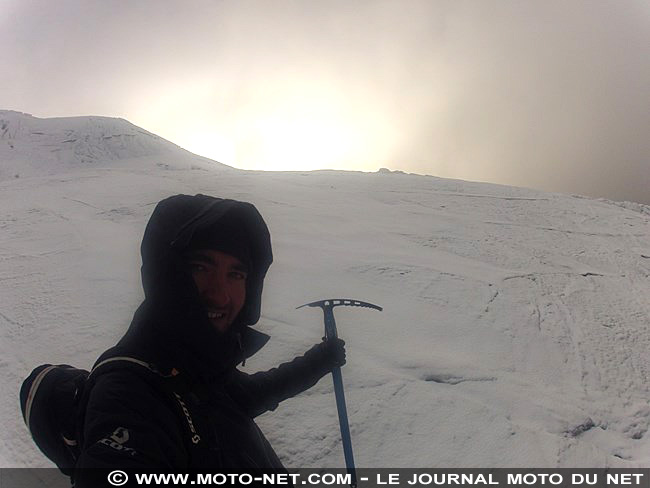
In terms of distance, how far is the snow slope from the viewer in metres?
2.53

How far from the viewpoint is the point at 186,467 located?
1.13 m

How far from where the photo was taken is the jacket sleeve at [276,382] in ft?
5.88

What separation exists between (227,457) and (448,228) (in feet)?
20.2

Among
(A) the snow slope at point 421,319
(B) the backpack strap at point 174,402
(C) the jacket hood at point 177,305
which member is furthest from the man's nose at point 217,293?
(A) the snow slope at point 421,319

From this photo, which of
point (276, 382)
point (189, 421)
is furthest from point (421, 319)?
point (189, 421)

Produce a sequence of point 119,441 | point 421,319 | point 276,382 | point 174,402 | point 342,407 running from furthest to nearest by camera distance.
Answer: point 421,319
point 342,407
point 276,382
point 174,402
point 119,441

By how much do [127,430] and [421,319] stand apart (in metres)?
3.18

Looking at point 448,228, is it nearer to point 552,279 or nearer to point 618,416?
point 552,279

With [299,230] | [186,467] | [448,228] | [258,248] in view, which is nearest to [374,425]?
[258,248]

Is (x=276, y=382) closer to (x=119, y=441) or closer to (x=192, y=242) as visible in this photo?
(x=192, y=242)

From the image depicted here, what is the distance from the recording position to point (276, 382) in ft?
6.54

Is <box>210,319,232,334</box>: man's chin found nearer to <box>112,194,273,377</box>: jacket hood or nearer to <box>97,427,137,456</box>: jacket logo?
<box>112,194,273,377</box>: jacket hood

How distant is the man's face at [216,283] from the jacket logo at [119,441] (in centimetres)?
49

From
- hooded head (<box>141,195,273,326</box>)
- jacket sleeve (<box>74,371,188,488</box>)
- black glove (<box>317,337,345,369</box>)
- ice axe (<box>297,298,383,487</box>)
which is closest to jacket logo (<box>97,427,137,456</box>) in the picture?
jacket sleeve (<box>74,371,188,488</box>)
